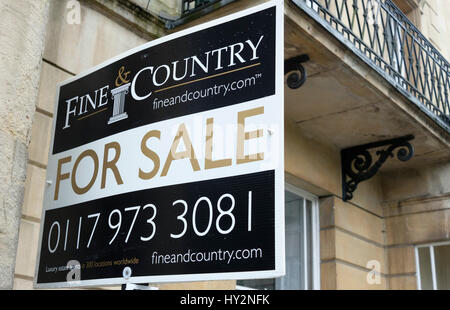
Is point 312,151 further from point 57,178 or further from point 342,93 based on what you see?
point 57,178

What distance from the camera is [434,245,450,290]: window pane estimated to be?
26.4 feet

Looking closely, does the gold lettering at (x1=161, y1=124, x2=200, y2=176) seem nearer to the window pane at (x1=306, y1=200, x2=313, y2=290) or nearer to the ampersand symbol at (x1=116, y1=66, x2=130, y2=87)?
the ampersand symbol at (x1=116, y1=66, x2=130, y2=87)

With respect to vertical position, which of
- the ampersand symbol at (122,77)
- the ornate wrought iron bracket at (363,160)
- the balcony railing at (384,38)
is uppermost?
the balcony railing at (384,38)

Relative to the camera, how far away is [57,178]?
3.00 m

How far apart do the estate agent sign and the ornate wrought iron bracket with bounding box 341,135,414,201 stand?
192 inches

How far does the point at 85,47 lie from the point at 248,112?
2449mm

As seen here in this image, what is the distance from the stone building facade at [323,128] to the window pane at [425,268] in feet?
0.06

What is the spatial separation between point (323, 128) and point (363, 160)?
85 centimetres

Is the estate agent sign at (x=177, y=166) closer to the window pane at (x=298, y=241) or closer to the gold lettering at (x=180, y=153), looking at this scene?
the gold lettering at (x=180, y=153)

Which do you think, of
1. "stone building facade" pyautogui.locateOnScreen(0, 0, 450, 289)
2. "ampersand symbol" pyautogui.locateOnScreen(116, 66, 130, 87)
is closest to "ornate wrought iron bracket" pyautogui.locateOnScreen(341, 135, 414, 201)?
"stone building facade" pyautogui.locateOnScreen(0, 0, 450, 289)

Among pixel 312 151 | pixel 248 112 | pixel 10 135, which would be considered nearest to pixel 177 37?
pixel 248 112

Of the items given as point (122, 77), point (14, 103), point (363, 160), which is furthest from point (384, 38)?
point (14, 103)

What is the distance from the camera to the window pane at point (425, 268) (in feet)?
26.3

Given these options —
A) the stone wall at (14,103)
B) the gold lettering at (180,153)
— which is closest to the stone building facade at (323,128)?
the stone wall at (14,103)
